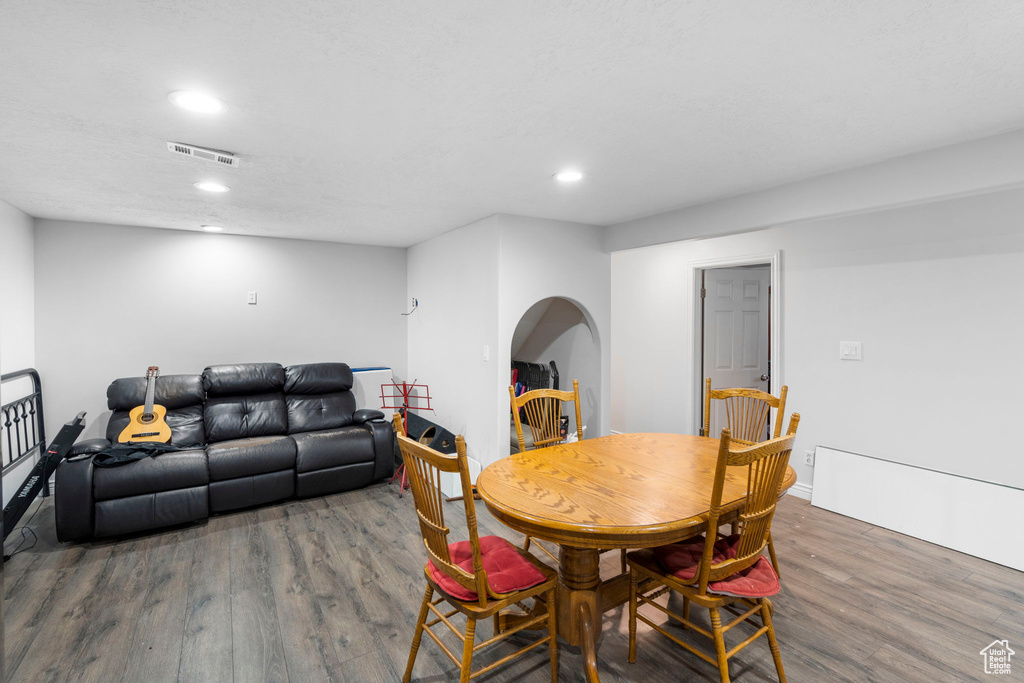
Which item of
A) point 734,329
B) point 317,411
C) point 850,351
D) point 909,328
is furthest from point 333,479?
point 909,328

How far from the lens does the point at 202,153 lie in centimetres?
260

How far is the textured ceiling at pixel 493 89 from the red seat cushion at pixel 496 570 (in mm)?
1791

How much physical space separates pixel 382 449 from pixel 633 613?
2650 mm

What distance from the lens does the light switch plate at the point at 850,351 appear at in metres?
3.75

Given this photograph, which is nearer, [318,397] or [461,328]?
[461,328]

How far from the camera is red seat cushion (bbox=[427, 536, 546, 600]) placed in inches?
79.1

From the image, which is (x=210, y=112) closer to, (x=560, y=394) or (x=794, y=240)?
(x=560, y=394)

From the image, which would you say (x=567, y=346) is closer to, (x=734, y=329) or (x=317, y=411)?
(x=734, y=329)

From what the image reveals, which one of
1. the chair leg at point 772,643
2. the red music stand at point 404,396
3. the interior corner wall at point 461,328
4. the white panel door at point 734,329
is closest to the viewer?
the chair leg at point 772,643

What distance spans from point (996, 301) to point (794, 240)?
4.26ft

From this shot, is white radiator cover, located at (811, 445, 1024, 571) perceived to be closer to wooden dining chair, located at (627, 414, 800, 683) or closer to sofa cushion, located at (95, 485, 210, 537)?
wooden dining chair, located at (627, 414, 800, 683)

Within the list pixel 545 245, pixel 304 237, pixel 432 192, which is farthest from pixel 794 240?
pixel 304 237

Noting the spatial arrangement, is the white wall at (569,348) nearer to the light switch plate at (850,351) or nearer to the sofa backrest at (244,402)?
the light switch plate at (850,351)

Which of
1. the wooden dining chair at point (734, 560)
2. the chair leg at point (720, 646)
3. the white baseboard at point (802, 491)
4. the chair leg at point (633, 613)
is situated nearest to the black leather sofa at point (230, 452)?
the chair leg at point (633, 613)
